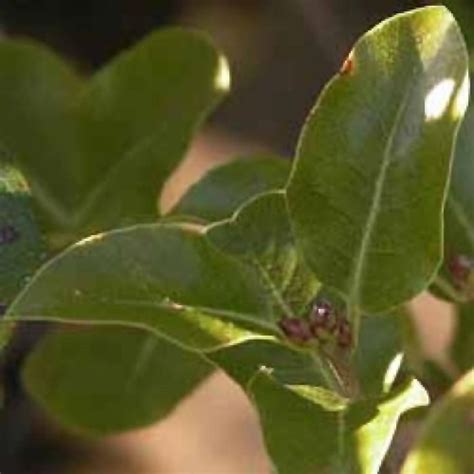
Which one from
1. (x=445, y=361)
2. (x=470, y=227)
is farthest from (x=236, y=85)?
(x=470, y=227)

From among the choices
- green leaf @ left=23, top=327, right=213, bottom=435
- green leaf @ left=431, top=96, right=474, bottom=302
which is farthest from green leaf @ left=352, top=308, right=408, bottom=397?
green leaf @ left=23, top=327, right=213, bottom=435

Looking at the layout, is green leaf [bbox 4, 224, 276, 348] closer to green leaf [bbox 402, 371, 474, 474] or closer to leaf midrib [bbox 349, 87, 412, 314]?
leaf midrib [bbox 349, 87, 412, 314]

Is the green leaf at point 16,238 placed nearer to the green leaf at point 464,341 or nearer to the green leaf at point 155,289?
the green leaf at point 155,289

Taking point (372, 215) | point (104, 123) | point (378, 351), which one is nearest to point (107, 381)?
point (104, 123)

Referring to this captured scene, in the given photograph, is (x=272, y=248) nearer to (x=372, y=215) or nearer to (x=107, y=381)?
(x=372, y=215)

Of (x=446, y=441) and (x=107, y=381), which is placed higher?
(x=446, y=441)

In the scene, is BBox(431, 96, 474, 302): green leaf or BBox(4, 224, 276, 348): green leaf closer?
BBox(4, 224, 276, 348): green leaf
